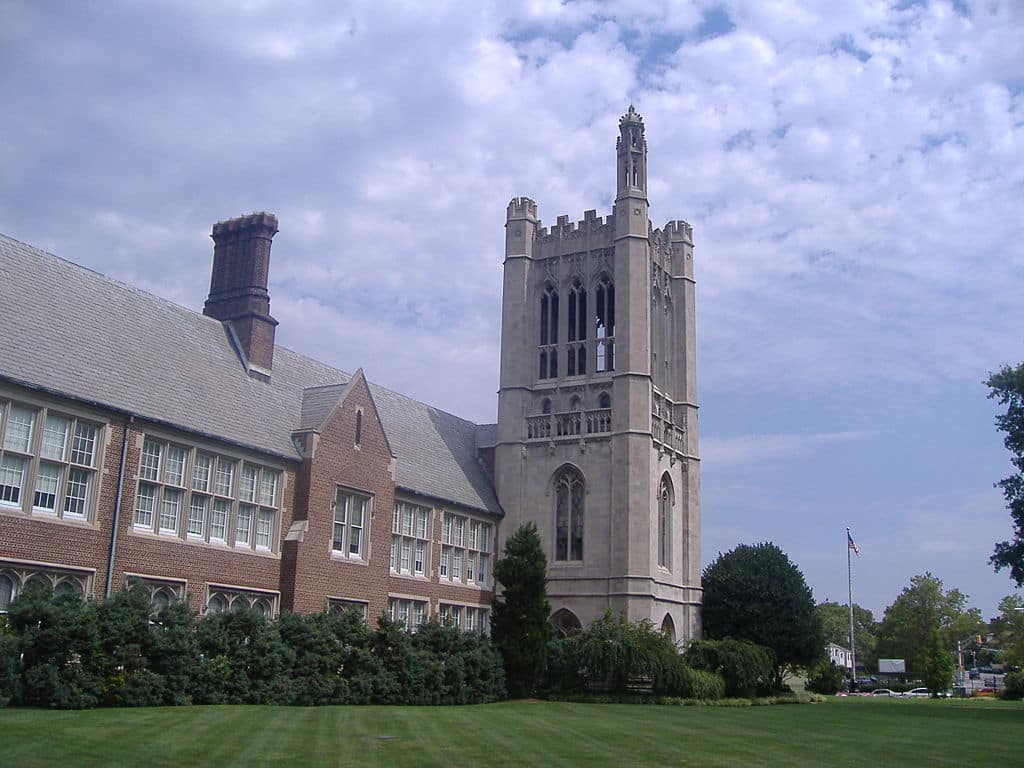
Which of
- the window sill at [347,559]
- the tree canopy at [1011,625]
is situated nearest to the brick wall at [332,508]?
the window sill at [347,559]

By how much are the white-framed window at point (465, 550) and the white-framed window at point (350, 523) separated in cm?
609

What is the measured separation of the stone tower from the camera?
1703 inches

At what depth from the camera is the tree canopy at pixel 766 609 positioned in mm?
47094

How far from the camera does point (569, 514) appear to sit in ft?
146

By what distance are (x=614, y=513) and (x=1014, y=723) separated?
17775mm

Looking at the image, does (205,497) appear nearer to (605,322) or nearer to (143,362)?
(143,362)

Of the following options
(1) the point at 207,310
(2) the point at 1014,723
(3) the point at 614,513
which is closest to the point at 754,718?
(2) the point at 1014,723

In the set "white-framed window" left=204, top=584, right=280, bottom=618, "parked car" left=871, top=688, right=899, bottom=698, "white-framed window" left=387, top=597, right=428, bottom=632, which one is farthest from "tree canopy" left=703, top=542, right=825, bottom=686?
"parked car" left=871, top=688, right=899, bottom=698

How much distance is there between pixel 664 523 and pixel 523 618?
12712mm

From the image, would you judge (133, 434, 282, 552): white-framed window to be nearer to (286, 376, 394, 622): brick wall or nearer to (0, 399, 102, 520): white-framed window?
(286, 376, 394, 622): brick wall

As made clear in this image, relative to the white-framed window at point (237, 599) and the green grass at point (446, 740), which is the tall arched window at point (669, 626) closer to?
the green grass at point (446, 740)

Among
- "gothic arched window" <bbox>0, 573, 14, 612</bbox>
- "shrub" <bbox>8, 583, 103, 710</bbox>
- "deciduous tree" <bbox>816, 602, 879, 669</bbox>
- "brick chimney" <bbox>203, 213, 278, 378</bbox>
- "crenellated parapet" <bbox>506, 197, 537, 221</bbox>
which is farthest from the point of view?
"deciduous tree" <bbox>816, 602, 879, 669</bbox>

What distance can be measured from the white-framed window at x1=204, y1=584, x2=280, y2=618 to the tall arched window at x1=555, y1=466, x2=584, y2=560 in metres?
16.8

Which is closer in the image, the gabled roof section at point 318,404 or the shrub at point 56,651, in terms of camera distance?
the shrub at point 56,651
